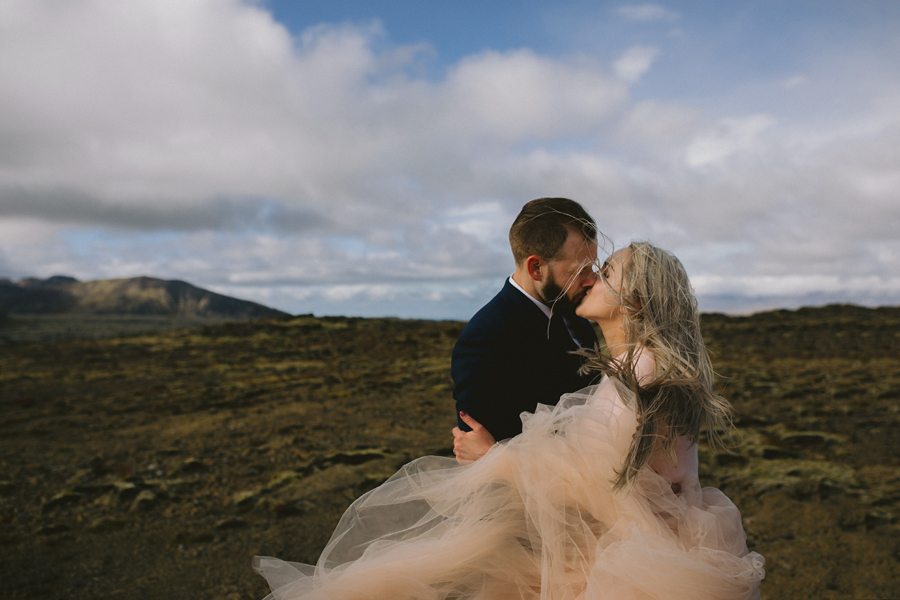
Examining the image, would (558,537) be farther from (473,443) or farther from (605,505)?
(473,443)

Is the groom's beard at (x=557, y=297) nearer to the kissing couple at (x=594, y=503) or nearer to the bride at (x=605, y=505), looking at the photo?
the kissing couple at (x=594, y=503)

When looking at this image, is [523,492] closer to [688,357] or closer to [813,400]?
[688,357]

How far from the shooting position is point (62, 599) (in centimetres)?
466

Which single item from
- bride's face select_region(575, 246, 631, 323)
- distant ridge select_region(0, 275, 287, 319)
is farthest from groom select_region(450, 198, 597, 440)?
distant ridge select_region(0, 275, 287, 319)

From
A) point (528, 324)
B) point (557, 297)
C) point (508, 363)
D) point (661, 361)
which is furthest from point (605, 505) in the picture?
point (557, 297)

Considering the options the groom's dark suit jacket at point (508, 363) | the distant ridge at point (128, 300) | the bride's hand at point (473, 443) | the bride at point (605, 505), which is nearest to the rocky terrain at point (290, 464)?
the groom's dark suit jacket at point (508, 363)

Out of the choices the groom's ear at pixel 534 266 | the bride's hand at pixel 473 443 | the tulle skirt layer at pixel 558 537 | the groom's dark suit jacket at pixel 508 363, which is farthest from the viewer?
the groom's ear at pixel 534 266

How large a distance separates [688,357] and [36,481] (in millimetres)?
9252

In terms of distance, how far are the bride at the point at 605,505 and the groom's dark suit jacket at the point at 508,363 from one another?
0.38 m

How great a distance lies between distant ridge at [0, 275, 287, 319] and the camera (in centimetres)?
12850

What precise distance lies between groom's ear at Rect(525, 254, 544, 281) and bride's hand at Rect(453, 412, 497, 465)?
875 mm

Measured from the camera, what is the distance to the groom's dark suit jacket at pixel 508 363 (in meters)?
2.86

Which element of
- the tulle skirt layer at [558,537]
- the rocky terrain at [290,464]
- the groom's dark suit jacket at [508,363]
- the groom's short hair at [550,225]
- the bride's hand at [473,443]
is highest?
the groom's short hair at [550,225]

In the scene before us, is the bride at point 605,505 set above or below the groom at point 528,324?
below
